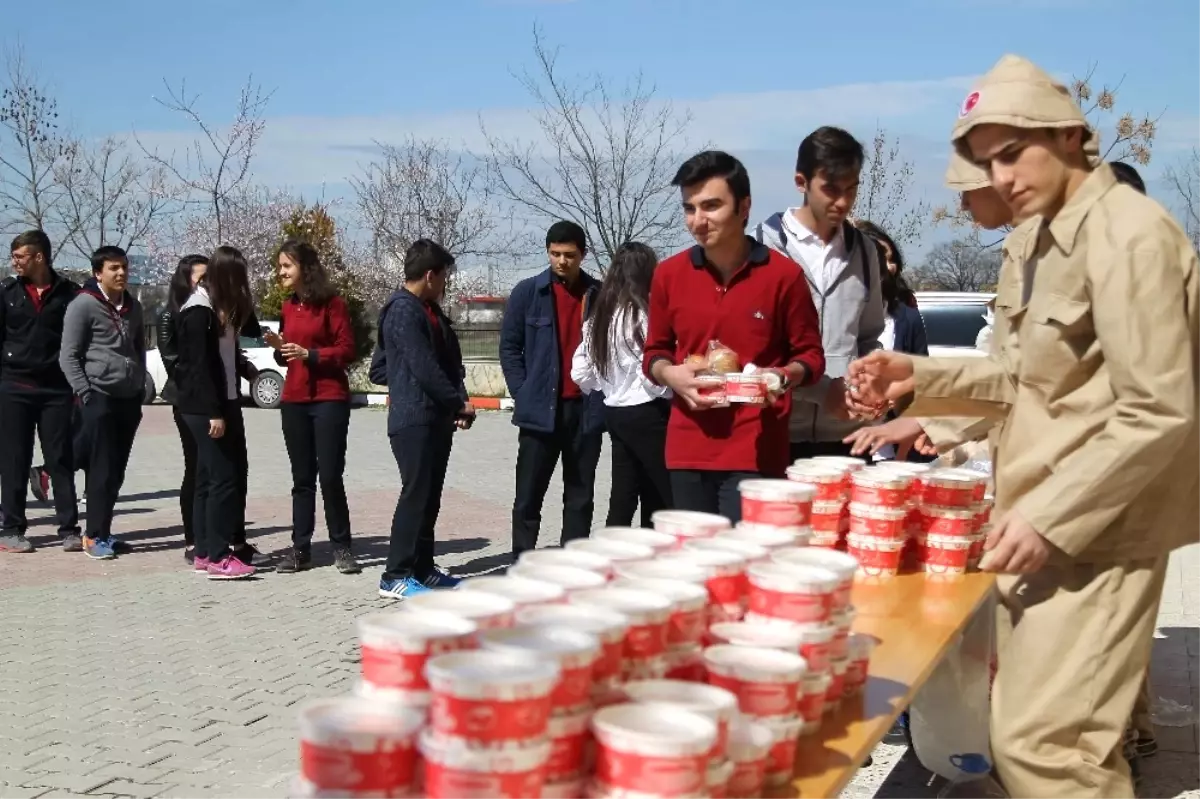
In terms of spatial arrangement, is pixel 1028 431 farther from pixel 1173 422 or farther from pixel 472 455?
pixel 472 455

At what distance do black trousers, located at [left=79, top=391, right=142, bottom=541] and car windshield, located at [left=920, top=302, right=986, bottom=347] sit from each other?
7441mm

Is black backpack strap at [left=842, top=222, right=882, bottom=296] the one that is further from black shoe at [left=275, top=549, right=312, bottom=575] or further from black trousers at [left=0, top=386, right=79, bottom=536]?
black trousers at [left=0, top=386, right=79, bottom=536]

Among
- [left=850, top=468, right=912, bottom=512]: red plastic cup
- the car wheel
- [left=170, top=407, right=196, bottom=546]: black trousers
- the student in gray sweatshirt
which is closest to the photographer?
[left=850, top=468, right=912, bottom=512]: red plastic cup

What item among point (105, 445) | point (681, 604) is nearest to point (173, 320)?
point (105, 445)

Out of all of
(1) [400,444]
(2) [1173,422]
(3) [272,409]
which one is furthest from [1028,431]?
(3) [272,409]

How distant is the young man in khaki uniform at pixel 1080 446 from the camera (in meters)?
2.68

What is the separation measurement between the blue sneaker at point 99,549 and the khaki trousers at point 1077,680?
7.88m

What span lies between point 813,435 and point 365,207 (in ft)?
105

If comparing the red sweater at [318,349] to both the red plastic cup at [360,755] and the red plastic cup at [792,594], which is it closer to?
the red plastic cup at [792,594]

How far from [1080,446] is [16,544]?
29.3ft

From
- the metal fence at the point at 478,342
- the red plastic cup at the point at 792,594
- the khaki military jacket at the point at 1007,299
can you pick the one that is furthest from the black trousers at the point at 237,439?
the metal fence at the point at 478,342

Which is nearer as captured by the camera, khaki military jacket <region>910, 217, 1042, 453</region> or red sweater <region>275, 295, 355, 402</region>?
khaki military jacket <region>910, 217, 1042, 453</region>

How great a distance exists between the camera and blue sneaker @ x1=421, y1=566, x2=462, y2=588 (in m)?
8.12

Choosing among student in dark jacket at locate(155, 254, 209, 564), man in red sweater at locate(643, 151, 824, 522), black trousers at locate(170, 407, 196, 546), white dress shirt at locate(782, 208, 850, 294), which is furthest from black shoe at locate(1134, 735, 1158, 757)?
black trousers at locate(170, 407, 196, 546)
